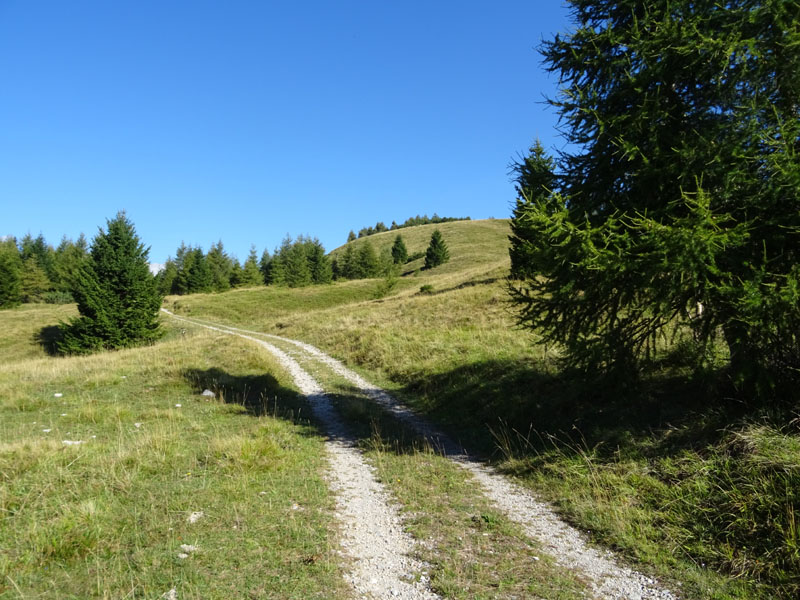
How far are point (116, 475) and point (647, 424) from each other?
8662 mm

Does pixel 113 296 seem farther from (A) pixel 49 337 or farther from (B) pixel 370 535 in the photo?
(B) pixel 370 535

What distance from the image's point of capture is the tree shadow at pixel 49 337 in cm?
3629

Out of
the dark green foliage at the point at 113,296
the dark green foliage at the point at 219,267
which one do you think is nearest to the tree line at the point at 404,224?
the dark green foliage at the point at 219,267

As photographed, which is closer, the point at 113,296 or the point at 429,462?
the point at 429,462

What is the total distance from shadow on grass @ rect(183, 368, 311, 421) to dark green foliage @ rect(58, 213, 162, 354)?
1627 centimetres

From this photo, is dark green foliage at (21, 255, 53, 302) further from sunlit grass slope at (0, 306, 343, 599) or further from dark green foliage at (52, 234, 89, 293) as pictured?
sunlit grass slope at (0, 306, 343, 599)

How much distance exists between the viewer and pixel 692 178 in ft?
20.1

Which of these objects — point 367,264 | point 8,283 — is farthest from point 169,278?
point 367,264

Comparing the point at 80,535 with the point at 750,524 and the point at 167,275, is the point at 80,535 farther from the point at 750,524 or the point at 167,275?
the point at 167,275

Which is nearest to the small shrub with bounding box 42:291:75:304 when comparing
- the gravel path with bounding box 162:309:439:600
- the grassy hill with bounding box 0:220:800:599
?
the grassy hill with bounding box 0:220:800:599

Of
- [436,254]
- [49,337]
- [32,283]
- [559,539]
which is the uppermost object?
[436,254]

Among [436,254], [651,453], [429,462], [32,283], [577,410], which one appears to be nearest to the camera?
[651,453]

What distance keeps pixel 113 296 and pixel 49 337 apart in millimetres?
18364

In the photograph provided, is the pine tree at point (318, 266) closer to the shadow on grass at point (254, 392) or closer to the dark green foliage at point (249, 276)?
the dark green foliage at point (249, 276)
